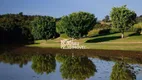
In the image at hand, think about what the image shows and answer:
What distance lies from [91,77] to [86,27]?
5396 centimetres

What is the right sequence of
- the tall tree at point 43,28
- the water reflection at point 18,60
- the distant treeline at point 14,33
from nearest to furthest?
1. the water reflection at point 18,60
2. the tall tree at point 43,28
3. the distant treeline at point 14,33

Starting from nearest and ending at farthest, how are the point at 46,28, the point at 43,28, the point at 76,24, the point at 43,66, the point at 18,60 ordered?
the point at 43,66 → the point at 18,60 → the point at 76,24 → the point at 43,28 → the point at 46,28

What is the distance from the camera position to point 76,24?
83625 mm

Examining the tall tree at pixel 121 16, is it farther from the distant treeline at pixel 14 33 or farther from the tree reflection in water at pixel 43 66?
the distant treeline at pixel 14 33

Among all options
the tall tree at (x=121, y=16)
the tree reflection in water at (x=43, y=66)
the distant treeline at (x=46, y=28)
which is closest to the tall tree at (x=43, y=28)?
the distant treeline at (x=46, y=28)

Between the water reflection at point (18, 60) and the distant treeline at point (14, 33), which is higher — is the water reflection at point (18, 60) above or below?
below

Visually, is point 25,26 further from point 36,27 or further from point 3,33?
point 36,27

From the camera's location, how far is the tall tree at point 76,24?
274 feet

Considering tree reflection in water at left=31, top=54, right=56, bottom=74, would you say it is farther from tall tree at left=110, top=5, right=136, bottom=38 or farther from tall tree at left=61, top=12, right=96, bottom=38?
tall tree at left=110, top=5, right=136, bottom=38

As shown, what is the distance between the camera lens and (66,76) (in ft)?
104

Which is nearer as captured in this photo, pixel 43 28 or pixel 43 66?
pixel 43 66

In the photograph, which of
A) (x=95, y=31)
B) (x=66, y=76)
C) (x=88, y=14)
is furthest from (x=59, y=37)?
(x=66, y=76)

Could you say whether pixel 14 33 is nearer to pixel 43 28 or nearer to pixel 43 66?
pixel 43 28

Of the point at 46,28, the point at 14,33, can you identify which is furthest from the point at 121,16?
the point at 14,33
